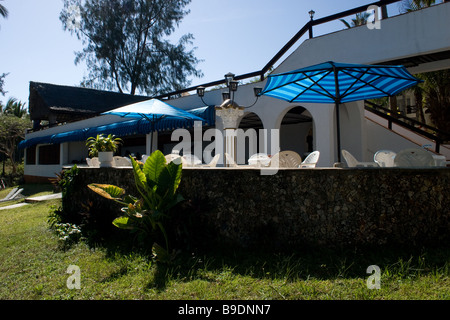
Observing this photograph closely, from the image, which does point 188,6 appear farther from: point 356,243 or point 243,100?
point 356,243

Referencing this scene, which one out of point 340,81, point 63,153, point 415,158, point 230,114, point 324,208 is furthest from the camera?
point 63,153

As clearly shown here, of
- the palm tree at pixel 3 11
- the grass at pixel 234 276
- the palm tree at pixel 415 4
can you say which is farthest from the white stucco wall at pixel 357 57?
the palm tree at pixel 3 11

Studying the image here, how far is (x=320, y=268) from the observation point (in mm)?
3875

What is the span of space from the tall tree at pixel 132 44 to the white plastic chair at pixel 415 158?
27.5m

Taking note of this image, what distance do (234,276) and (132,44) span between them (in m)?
30.1

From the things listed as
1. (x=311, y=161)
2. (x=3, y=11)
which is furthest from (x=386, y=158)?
(x=3, y=11)

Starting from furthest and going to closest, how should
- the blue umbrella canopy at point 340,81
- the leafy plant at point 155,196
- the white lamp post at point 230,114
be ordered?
the white lamp post at point 230,114 → the blue umbrella canopy at point 340,81 → the leafy plant at point 155,196

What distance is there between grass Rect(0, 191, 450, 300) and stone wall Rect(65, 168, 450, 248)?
239 millimetres

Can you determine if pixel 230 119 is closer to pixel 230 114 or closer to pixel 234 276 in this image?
pixel 230 114

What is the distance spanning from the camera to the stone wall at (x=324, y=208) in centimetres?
428

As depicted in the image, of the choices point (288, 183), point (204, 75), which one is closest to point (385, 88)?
point (288, 183)

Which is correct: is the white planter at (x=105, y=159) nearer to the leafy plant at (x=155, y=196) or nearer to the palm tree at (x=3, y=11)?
the leafy plant at (x=155, y=196)

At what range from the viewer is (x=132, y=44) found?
2995 cm

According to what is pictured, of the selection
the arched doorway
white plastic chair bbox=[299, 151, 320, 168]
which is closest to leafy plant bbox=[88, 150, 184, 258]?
white plastic chair bbox=[299, 151, 320, 168]
